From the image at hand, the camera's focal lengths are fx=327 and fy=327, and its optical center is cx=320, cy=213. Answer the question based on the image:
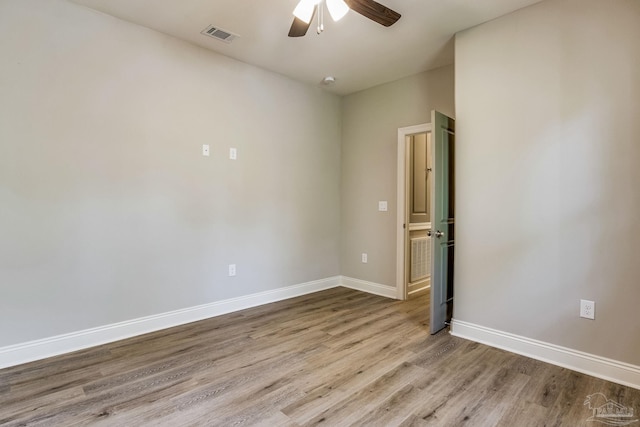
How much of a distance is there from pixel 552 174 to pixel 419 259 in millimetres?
2182

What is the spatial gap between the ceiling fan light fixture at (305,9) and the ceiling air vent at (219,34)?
44.8 inches

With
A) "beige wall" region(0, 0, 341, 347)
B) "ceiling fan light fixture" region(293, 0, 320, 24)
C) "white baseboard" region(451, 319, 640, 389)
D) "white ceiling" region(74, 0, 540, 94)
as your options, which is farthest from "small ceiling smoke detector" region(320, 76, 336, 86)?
"white baseboard" region(451, 319, 640, 389)

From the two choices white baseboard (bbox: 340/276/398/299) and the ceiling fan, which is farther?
white baseboard (bbox: 340/276/398/299)

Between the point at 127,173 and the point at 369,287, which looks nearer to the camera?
the point at 127,173

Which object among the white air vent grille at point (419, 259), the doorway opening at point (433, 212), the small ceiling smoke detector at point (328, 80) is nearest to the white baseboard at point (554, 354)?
the doorway opening at point (433, 212)

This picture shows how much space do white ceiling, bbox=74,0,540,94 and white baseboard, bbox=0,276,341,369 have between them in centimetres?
257

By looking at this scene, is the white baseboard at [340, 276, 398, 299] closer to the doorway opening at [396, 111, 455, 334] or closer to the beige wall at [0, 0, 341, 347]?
the doorway opening at [396, 111, 455, 334]

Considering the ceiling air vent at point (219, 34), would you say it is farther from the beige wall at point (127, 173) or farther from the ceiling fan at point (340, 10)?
the ceiling fan at point (340, 10)

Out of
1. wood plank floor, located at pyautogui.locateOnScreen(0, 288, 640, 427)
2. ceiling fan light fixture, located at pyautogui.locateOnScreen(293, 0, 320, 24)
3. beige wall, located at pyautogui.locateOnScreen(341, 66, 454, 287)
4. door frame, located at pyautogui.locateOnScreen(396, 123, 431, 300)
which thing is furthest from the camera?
door frame, located at pyautogui.locateOnScreen(396, 123, 431, 300)

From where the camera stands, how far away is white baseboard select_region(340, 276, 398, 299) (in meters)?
4.08

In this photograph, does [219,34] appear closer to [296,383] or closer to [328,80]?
[328,80]

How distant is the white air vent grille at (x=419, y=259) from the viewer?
421 cm

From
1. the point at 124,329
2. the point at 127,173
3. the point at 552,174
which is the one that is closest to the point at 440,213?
the point at 552,174

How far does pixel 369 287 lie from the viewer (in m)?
4.32
